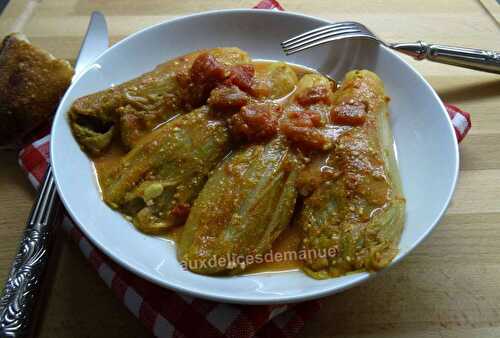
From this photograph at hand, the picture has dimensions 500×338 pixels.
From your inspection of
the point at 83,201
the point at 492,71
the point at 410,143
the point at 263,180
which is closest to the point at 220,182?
the point at 263,180

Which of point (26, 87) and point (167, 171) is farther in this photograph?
point (26, 87)

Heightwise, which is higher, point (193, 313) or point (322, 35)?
point (322, 35)

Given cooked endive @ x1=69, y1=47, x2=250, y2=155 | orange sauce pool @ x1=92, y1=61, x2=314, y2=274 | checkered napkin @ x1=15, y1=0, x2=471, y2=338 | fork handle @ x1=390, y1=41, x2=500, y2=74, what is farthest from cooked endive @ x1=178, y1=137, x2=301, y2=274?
fork handle @ x1=390, y1=41, x2=500, y2=74

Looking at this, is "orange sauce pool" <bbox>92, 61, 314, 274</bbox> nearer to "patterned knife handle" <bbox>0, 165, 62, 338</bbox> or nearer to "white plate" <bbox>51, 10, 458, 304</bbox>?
"white plate" <bbox>51, 10, 458, 304</bbox>

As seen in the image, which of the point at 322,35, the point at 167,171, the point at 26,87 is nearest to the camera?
the point at 167,171

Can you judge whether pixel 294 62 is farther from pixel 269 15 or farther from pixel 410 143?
pixel 410 143

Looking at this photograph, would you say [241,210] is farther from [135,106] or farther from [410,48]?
[410,48]

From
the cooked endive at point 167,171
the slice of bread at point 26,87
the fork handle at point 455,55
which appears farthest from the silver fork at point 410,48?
the slice of bread at point 26,87

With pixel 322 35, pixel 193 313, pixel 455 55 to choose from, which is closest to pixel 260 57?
pixel 322 35
